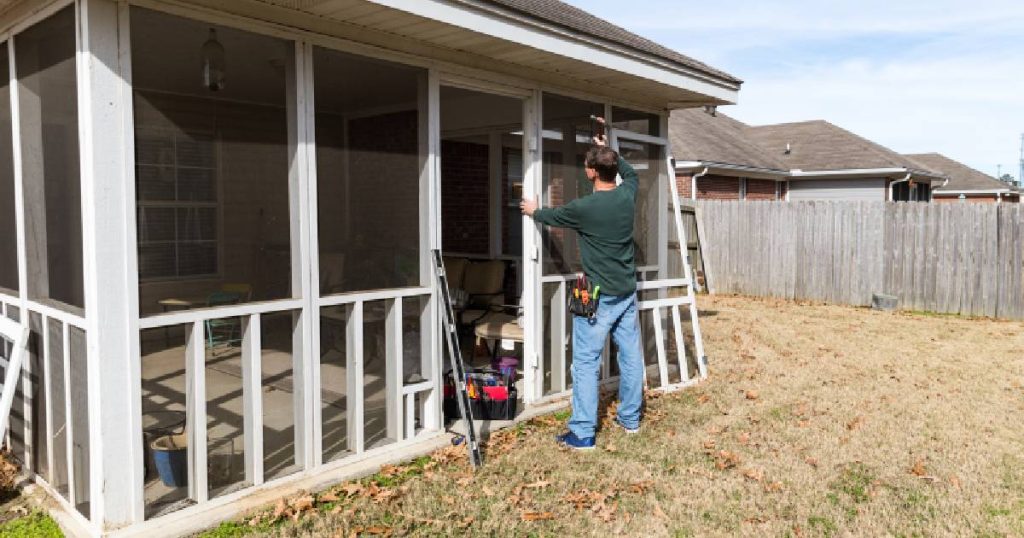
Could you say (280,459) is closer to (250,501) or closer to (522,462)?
(250,501)

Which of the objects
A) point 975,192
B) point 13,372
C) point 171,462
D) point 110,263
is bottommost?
point 171,462

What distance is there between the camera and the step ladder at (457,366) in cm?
495

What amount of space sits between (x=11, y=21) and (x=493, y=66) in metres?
2.96

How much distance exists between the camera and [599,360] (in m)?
5.35

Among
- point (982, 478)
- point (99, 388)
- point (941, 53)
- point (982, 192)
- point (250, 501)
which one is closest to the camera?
point (99, 388)

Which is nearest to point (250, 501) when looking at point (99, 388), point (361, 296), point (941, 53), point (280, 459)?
point (280, 459)

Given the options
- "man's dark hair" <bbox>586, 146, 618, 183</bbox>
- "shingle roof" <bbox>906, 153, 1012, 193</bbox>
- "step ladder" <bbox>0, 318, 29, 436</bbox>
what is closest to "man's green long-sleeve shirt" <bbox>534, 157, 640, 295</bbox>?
"man's dark hair" <bbox>586, 146, 618, 183</bbox>

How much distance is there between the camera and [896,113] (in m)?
34.9

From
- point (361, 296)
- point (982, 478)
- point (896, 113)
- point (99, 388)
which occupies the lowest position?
point (982, 478)

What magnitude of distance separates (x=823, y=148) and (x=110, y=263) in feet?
73.3

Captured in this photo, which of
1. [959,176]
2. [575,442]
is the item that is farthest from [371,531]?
[959,176]

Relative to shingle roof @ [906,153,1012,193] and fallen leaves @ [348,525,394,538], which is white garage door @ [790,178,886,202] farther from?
fallen leaves @ [348,525,394,538]

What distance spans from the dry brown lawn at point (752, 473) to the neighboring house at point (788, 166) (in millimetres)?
11216

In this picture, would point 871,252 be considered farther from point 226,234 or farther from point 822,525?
point 226,234
